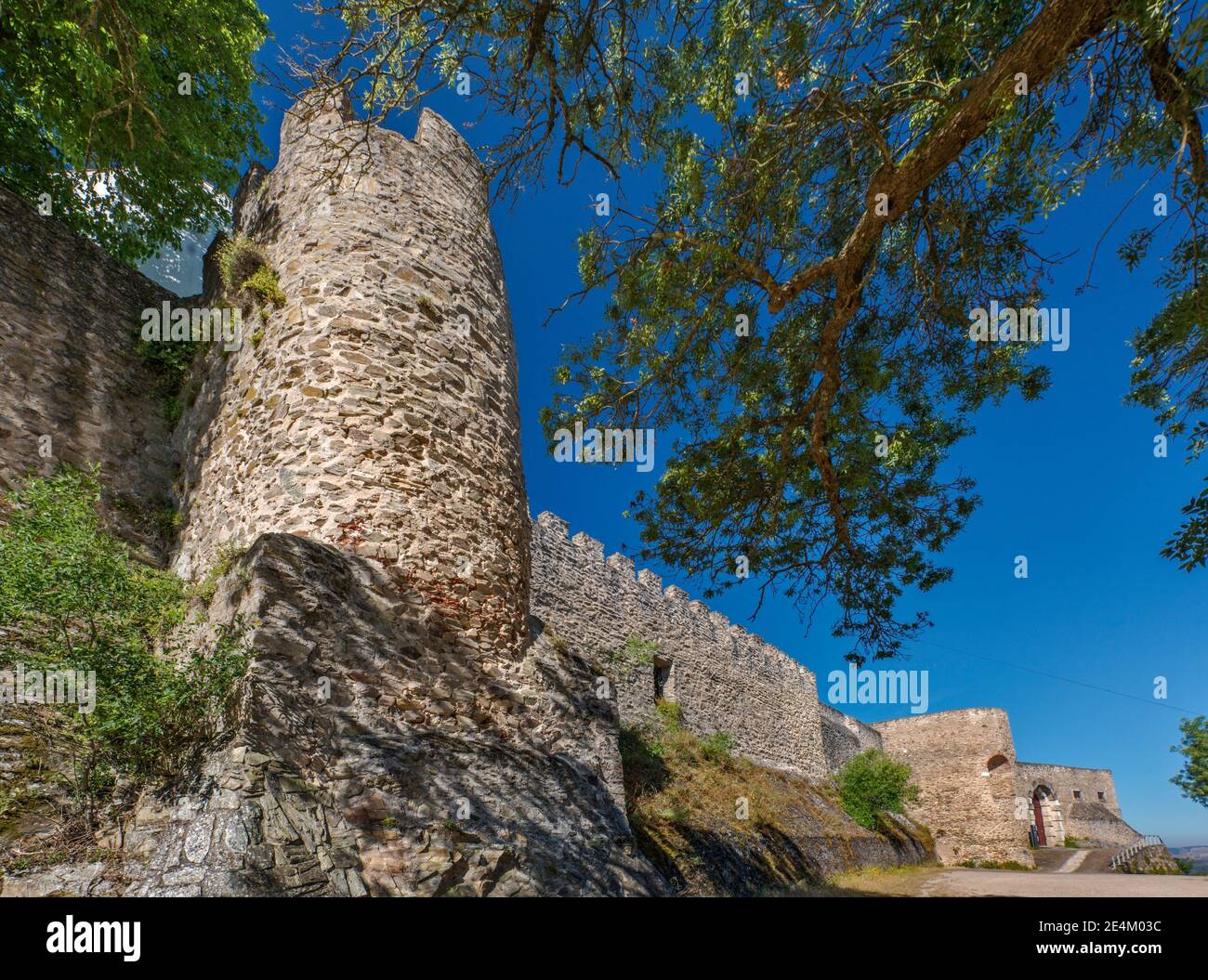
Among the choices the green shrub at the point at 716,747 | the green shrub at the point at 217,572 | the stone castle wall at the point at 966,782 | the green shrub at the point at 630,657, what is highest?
the green shrub at the point at 217,572

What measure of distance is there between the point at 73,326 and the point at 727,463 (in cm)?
754

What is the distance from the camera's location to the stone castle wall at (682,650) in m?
13.2

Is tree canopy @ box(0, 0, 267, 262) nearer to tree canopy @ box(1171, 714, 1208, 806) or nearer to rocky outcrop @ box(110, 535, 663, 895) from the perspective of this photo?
rocky outcrop @ box(110, 535, 663, 895)

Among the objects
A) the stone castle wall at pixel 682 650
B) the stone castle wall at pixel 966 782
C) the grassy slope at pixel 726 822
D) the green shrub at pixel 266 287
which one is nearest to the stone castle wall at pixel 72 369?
the green shrub at pixel 266 287

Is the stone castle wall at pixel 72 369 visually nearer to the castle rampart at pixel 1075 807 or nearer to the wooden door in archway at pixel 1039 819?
the castle rampart at pixel 1075 807

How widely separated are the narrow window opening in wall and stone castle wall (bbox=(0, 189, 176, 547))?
40.1ft

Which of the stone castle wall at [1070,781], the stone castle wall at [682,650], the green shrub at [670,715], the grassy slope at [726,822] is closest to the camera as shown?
the grassy slope at [726,822]

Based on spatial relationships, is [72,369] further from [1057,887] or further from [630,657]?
[1057,887]

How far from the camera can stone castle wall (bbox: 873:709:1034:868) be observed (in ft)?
79.0

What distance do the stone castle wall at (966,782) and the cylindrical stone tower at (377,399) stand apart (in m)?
27.0

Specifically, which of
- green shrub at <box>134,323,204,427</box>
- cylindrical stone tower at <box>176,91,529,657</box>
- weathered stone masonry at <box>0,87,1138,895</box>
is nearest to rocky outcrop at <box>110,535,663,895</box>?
weathered stone masonry at <box>0,87,1138,895</box>

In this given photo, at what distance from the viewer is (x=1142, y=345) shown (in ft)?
16.6
